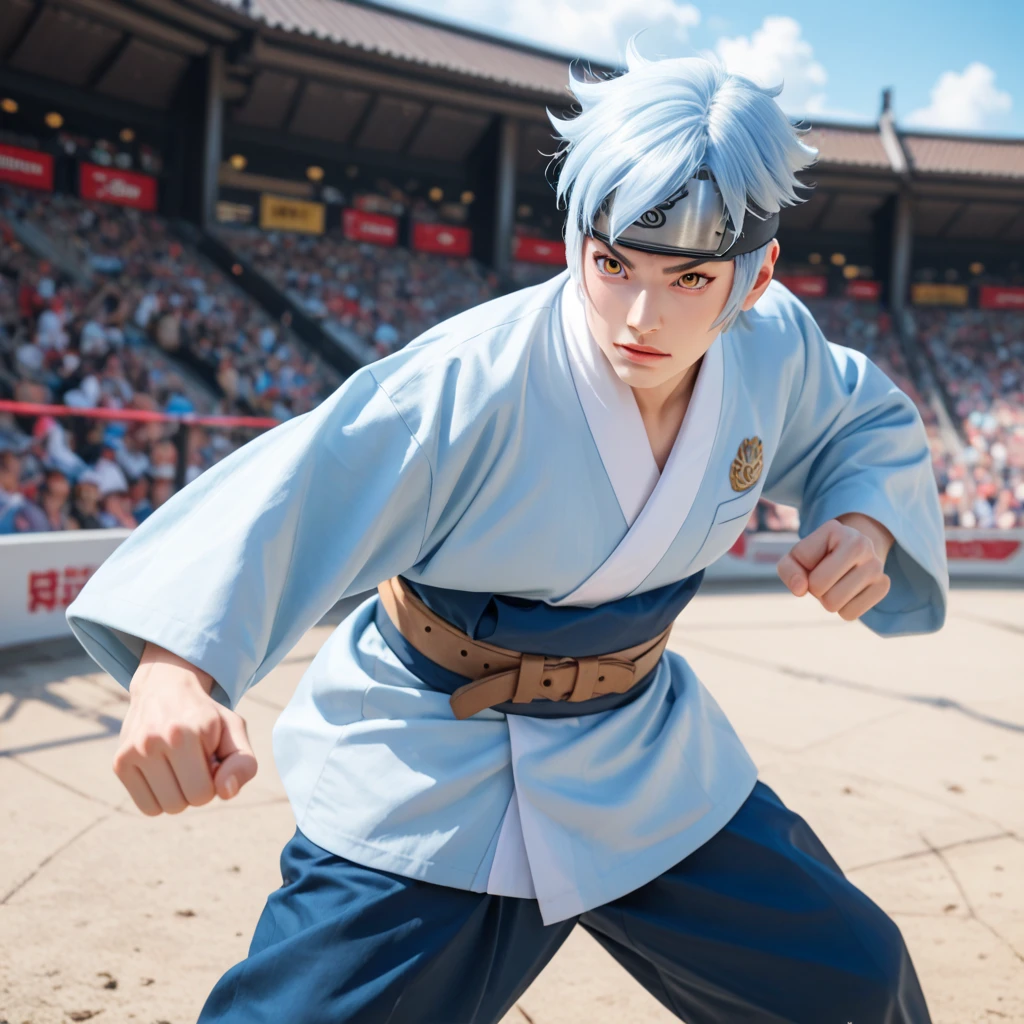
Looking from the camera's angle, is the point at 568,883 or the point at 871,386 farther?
the point at 871,386

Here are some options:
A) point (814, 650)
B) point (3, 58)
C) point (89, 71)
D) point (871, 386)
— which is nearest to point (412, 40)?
point (89, 71)

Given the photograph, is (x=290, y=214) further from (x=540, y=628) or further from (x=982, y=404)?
(x=540, y=628)

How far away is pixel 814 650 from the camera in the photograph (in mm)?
5457

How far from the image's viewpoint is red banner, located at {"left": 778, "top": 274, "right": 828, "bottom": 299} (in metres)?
19.7

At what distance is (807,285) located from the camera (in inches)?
781

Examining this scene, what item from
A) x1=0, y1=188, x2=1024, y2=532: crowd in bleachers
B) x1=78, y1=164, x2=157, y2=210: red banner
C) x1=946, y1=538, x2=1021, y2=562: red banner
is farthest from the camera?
x1=78, y1=164, x2=157, y2=210: red banner

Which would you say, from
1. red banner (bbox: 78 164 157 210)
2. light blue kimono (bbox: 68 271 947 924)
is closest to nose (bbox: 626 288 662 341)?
light blue kimono (bbox: 68 271 947 924)

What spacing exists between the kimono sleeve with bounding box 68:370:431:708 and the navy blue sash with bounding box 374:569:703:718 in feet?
0.45

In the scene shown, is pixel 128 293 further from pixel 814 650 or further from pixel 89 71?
pixel 814 650

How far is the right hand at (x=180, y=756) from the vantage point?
0.97 meters

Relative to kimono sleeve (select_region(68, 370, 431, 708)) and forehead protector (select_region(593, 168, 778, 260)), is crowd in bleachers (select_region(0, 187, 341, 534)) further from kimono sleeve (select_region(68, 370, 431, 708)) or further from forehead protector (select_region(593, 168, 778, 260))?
forehead protector (select_region(593, 168, 778, 260))

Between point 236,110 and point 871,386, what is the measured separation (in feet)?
47.8

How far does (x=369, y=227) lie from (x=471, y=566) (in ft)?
51.7

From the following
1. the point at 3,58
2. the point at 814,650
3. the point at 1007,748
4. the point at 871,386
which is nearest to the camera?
the point at 871,386
